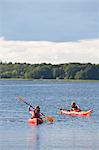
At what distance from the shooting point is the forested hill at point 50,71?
146000mm

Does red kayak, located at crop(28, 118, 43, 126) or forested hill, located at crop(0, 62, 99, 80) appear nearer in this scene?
red kayak, located at crop(28, 118, 43, 126)

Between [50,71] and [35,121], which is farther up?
[50,71]

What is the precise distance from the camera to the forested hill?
479 feet

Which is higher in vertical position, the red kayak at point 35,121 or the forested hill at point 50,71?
the forested hill at point 50,71

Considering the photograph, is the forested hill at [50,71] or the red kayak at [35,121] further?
the forested hill at [50,71]

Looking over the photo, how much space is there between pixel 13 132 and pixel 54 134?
2381 millimetres

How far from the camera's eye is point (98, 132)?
117 feet

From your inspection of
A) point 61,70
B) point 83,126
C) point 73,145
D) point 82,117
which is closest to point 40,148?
point 73,145

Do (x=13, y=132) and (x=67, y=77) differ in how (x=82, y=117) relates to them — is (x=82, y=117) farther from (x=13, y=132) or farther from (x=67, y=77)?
(x=67, y=77)

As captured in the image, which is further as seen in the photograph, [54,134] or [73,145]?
[54,134]

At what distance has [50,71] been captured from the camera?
15850cm

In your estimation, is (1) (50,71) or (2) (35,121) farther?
(1) (50,71)

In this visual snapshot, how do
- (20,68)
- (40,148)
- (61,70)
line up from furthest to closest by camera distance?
(20,68)
(61,70)
(40,148)

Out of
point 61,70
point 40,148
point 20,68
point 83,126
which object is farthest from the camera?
point 20,68
